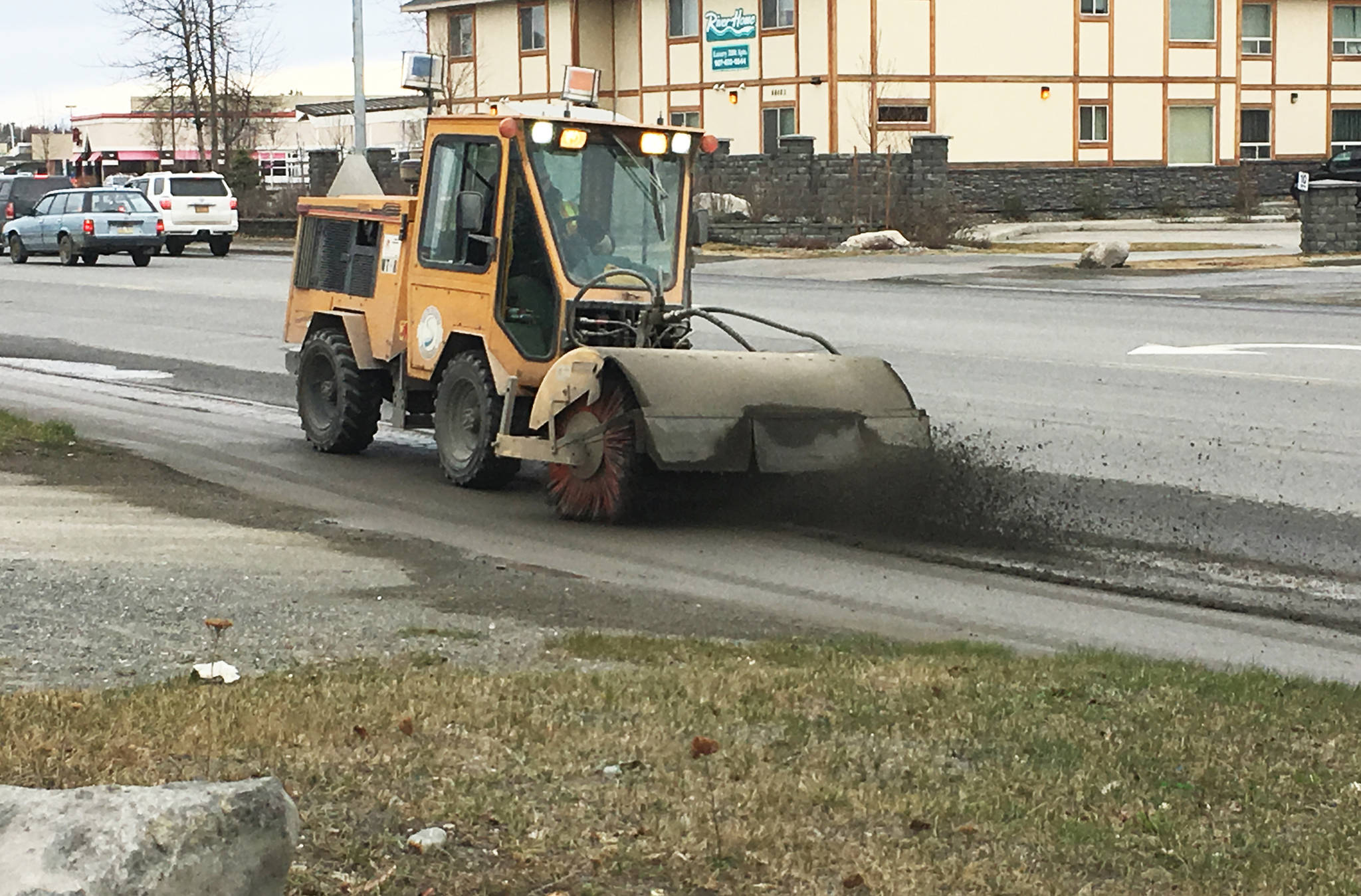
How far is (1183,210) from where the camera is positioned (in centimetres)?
5516

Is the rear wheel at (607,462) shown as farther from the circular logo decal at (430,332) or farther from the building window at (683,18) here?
the building window at (683,18)

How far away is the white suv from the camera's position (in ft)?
143

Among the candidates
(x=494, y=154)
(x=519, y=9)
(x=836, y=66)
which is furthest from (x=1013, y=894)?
(x=519, y=9)

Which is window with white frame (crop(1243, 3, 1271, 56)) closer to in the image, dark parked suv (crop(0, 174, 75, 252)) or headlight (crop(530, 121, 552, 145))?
dark parked suv (crop(0, 174, 75, 252))

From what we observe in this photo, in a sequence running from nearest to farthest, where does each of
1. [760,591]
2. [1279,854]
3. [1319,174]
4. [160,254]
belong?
[1279,854]
[760,591]
[160,254]
[1319,174]

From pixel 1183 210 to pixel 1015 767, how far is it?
5156 centimetres

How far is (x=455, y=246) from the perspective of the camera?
1248cm

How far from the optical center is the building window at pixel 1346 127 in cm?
6172

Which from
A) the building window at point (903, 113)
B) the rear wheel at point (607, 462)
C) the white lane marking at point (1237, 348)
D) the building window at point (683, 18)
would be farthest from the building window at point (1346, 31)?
the rear wheel at point (607, 462)

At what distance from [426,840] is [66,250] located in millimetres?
37782

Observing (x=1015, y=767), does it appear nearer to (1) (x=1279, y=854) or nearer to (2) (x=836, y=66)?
(1) (x=1279, y=854)

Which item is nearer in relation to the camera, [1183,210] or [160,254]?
[160,254]

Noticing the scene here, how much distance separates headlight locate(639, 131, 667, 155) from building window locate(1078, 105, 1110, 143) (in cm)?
4454

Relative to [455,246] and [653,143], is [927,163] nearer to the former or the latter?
[653,143]
